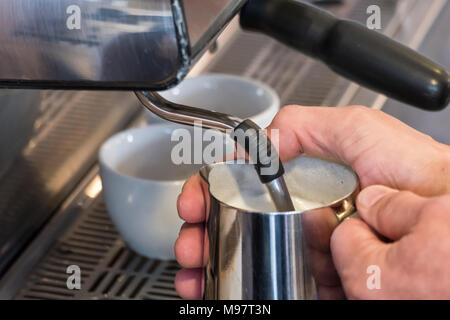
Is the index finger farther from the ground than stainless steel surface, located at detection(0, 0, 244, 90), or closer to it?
closer to it

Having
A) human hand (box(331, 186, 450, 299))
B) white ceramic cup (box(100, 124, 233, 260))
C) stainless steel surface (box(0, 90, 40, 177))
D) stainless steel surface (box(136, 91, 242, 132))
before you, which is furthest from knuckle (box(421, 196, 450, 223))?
stainless steel surface (box(0, 90, 40, 177))

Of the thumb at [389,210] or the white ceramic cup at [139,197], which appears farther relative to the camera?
the white ceramic cup at [139,197]

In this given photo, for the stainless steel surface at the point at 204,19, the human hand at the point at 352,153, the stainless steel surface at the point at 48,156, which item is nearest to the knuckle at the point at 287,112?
the human hand at the point at 352,153

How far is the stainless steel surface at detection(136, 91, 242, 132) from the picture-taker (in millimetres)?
375

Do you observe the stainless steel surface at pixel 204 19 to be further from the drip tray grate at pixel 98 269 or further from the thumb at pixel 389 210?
the drip tray grate at pixel 98 269

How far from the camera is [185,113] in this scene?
381mm

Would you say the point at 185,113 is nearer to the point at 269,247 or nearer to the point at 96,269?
the point at 269,247

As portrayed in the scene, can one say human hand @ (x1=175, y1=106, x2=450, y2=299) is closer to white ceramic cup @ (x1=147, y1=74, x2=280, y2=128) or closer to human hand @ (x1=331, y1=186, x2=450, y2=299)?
human hand @ (x1=331, y1=186, x2=450, y2=299)

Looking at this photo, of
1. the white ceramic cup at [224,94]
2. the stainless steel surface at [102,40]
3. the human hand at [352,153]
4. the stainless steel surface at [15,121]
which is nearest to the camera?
the stainless steel surface at [102,40]

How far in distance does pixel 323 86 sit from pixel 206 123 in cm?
36

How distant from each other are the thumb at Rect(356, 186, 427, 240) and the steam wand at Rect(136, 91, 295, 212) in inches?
1.5

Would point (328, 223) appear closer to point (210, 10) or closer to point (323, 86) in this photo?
point (210, 10)

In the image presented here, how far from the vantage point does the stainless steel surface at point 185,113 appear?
38 centimetres

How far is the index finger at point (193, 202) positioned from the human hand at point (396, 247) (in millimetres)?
109
